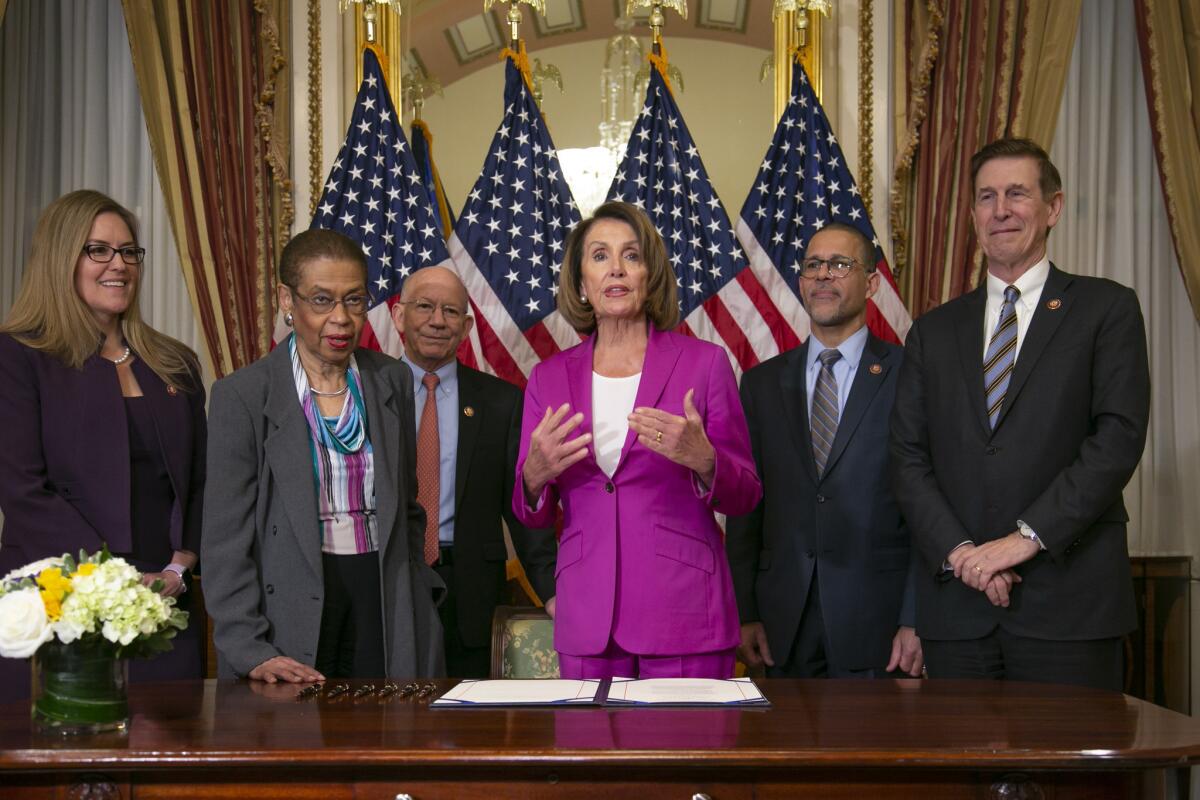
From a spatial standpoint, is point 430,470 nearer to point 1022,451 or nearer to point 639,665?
point 639,665

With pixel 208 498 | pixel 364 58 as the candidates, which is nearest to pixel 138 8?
pixel 364 58

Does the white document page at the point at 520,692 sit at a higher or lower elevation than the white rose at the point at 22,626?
lower

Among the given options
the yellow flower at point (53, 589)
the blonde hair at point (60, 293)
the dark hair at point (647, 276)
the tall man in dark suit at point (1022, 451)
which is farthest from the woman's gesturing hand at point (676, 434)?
the blonde hair at point (60, 293)

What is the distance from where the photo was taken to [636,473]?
8.63ft

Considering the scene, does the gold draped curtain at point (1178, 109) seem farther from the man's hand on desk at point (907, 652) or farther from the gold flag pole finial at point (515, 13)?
the gold flag pole finial at point (515, 13)

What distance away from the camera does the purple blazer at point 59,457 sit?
2965mm

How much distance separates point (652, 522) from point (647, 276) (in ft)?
1.91

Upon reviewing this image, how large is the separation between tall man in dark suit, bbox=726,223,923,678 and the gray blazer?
3.32ft

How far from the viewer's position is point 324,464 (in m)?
2.68

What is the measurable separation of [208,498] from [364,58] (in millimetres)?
2728

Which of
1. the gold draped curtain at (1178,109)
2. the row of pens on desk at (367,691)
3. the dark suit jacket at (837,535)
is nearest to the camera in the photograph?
the row of pens on desk at (367,691)

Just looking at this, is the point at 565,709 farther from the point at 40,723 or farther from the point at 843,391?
the point at 843,391

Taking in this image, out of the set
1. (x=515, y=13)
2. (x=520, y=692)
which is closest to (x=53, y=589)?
(x=520, y=692)

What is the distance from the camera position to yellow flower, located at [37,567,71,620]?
193cm
